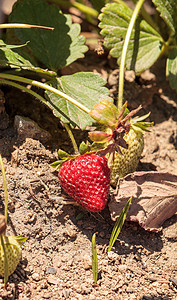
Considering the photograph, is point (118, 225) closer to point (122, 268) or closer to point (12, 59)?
point (122, 268)

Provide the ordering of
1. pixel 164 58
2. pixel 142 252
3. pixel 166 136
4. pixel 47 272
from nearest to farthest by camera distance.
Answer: pixel 47 272 → pixel 142 252 → pixel 166 136 → pixel 164 58

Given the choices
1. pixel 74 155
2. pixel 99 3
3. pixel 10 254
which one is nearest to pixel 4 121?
pixel 74 155

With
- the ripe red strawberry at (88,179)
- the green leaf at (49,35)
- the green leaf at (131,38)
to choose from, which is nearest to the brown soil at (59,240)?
the ripe red strawberry at (88,179)

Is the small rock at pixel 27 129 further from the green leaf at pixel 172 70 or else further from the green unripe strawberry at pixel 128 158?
the green leaf at pixel 172 70

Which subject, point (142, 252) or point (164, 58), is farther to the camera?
point (164, 58)

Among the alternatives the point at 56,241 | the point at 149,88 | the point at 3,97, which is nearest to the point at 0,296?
the point at 56,241

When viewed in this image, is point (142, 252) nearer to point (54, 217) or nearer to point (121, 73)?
point (54, 217)

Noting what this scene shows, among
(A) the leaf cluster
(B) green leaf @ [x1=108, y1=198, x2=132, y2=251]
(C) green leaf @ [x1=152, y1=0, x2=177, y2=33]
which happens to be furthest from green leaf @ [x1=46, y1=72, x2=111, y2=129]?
(C) green leaf @ [x1=152, y1=0, x2=177, y2=33]
